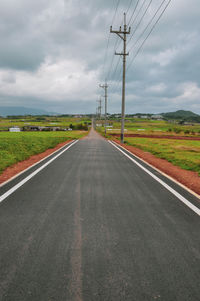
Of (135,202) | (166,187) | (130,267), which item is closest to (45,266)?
(130,267)

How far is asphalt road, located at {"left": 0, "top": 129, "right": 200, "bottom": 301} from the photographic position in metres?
2.20

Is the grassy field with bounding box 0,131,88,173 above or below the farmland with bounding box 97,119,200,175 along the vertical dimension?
above

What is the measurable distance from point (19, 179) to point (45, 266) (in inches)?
197

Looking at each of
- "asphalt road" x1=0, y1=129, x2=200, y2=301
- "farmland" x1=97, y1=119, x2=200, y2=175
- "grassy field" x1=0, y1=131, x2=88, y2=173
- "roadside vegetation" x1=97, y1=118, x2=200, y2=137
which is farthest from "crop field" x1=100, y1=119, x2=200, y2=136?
"asphalt road" x1=0, y1=129, x2=200, y2=301

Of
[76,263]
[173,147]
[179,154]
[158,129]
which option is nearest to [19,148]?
[179,154]

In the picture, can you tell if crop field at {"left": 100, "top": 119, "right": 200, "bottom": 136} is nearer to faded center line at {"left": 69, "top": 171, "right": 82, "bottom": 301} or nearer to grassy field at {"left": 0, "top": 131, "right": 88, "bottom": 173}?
grassy field at {"left": 0, "top": 131, "right": 88, "bottom": 173}

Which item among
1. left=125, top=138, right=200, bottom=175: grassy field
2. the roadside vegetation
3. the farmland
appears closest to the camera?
left=125, top=138, right=200, bottom=175: grassy field

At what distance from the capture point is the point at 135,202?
4953 mm

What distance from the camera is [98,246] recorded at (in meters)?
3.02

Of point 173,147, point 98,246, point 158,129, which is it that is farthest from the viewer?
point 158,129

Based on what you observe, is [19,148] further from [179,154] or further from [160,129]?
[160,129]

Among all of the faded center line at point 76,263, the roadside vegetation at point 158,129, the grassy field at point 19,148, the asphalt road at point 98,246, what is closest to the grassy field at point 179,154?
the asphalt road at point 98,246

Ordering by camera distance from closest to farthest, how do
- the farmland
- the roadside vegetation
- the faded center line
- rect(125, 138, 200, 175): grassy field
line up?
1. the faded center line
2. rect(125, 138, 200, 175): grassy field
3. the farmland
4. the roadside vegetation

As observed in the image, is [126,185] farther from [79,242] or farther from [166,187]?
[79,242]
